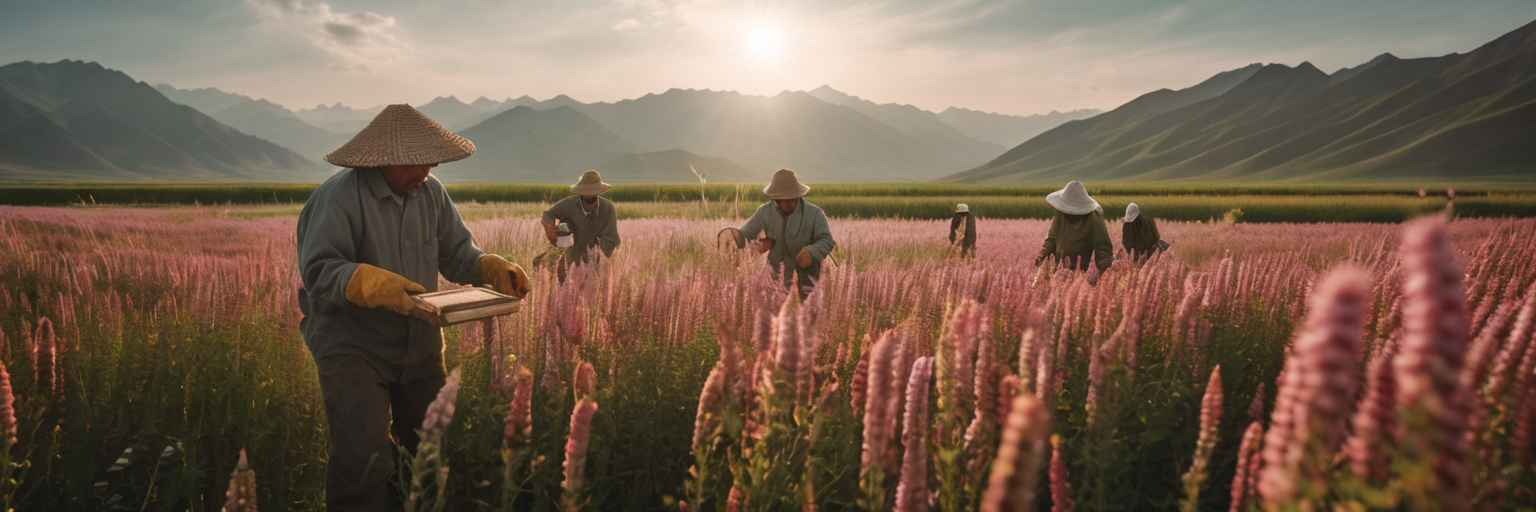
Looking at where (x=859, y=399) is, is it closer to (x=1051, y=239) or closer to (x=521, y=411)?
(x=521, y=411)

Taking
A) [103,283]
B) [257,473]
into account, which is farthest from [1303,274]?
[103,283]

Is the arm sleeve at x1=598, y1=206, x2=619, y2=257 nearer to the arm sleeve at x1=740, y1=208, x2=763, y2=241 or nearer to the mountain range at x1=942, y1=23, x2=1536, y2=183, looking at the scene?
the arm sleeve at x1=740, y1=208, x2=763, y2=241

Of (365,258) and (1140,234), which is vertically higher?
(365,258)

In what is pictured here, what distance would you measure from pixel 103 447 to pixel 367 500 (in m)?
1.67

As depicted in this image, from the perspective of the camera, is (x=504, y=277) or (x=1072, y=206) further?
(x=1072, y=206)

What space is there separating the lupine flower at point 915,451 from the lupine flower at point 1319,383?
0.69 metres

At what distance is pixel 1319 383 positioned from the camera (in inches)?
27.6

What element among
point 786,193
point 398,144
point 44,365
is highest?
point 398,144

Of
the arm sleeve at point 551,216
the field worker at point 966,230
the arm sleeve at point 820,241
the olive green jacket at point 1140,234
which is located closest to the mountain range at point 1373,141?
the field worker at point 966,230

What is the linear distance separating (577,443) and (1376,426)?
1.48 meters

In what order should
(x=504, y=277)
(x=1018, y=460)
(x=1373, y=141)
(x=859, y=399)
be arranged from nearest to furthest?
(x=1018, y=460)
(x=859, y=399)
(x=504, y=277)
(x=1373, y=141)

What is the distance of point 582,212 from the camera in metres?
7.86

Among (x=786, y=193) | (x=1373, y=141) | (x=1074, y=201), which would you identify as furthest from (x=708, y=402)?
(x=1373, y=141)

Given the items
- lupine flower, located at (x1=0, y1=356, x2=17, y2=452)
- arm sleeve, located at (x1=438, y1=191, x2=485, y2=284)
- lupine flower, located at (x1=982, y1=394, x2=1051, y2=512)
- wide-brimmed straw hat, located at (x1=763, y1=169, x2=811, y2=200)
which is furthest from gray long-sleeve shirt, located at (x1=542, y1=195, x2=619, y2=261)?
lupine flower, located at (x1=982, y1=394, x2=1051, y2=512)
